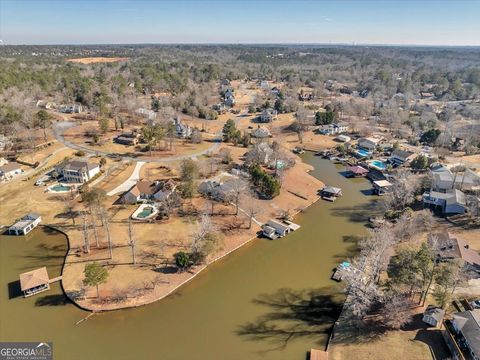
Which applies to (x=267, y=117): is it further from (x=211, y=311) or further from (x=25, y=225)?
(x=211, y=311)

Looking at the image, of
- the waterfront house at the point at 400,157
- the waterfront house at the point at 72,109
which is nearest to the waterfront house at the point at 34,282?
the waterfront house at the point at 400,157

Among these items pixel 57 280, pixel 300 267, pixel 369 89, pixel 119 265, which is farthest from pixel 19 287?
pixel 369 89

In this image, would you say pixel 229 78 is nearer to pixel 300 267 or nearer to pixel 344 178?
pixel 344 178

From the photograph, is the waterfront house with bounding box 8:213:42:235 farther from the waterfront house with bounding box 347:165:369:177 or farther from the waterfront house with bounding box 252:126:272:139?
the waterfront house with bounding box 347:165:369:177

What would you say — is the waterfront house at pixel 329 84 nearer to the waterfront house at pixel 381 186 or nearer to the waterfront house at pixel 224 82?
the waterfront house at pixel 224 82

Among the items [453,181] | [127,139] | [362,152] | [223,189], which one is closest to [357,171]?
[362,152]

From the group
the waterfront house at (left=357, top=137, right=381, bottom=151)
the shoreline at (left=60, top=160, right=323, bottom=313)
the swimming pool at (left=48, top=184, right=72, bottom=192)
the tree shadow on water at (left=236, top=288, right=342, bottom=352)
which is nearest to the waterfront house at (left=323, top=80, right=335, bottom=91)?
the waterfront house at (left=357, top=137, right=381, bottom=151)

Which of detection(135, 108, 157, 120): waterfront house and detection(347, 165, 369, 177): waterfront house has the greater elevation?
detection(135, 108, 157, 120): waterfront house
